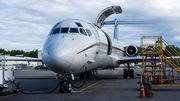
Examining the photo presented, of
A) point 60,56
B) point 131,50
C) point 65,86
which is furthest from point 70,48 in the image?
point 131,50

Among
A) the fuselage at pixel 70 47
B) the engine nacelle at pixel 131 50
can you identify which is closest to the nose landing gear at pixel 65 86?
the fuselage at pixel 70 47

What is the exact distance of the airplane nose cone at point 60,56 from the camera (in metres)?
9.00

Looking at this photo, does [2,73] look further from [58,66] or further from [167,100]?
[167,100]

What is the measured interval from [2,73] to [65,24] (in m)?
3.81

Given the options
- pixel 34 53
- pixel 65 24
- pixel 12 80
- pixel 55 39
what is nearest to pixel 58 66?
pixel 55 39

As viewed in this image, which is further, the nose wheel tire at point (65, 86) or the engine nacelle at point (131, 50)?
the engine nacelle at point (131, 50)

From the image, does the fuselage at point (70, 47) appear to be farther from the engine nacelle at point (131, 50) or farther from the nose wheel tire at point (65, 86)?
the engine nacelle at point (131, 50)

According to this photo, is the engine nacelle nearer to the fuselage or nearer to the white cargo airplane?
the white cargo airplane

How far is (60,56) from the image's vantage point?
8.98m

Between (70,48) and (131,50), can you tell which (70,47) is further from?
(131,50)

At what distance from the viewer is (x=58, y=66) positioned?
9.17m

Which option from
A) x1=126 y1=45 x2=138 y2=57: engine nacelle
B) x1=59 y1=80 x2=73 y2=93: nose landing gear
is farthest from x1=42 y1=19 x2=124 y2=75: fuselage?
x1=126 y1=45 x2=138 y2=57: engine nacelle

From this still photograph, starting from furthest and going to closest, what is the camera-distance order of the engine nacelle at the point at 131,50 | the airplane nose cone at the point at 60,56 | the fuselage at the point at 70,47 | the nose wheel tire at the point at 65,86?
1. the engine nacelle at the point at 131,50
2. the nose wheel tire at the point at 65,86
3. the fuselage at the point at 70,47
4. the airplane nose cone at the point at 60,56

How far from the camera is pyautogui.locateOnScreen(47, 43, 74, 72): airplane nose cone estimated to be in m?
9.00
